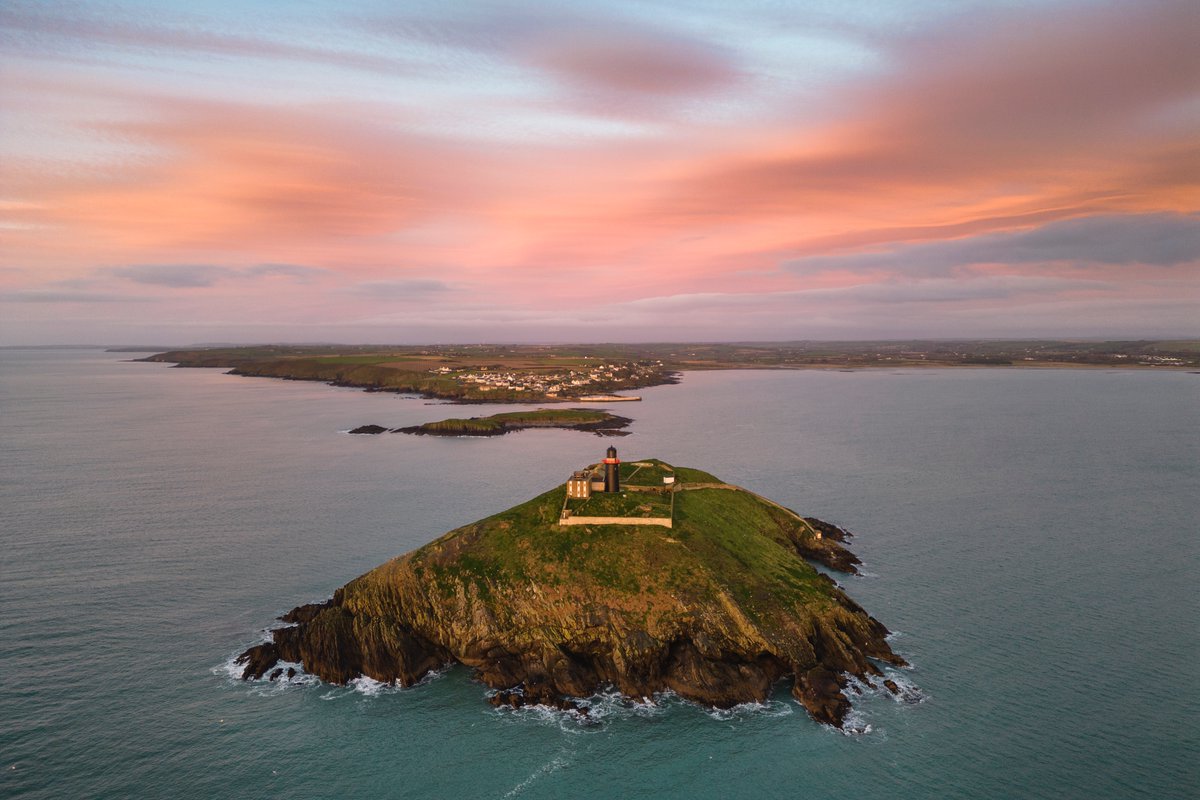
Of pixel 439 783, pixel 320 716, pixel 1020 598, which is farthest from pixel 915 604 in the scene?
pixel 320 716

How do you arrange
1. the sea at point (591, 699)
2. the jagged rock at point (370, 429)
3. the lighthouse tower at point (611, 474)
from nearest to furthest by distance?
the sea at point (591, 699) → the lighthouse tower at point (611, 474) → the jagged rock at point (370, 429)

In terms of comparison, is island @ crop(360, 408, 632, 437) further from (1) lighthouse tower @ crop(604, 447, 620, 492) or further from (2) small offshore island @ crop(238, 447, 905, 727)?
(2) small offshore island @ crop(238, 447, 905, 727)

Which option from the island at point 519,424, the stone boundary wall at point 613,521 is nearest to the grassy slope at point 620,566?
the stone boundary wall at point 613,521

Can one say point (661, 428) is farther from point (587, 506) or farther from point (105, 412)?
point (105, 412)

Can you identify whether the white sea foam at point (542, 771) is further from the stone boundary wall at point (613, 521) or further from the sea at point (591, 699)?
the stone boundary wall at point (613, 521)

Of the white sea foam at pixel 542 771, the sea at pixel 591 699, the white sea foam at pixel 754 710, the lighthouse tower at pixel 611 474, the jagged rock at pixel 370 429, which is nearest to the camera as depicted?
the white sea foam at pixel 542 771

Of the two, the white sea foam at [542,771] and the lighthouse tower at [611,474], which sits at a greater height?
the lighthouse tower at [611,474]
